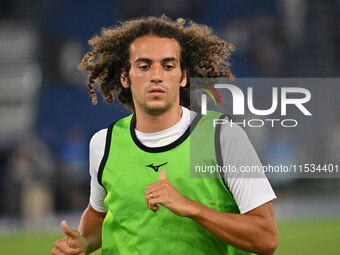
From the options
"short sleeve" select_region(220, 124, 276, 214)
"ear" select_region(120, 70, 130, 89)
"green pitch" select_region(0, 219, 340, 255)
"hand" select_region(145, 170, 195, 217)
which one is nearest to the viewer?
"hand" select_region(145, 170, 195, 217)

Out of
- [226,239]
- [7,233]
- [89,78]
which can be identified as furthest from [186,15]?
[226,239]

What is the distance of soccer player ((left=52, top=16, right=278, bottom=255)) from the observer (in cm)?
322

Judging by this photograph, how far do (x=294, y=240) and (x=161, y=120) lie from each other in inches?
301

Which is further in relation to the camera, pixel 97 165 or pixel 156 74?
pixel 97 165

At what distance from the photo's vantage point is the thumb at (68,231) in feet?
12.1

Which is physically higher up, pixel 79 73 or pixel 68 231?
pixel 79 73

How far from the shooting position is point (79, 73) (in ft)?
62.3

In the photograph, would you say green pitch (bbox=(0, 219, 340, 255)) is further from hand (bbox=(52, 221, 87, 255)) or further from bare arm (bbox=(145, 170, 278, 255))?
bare arm (bbox=(145, 170, 278, 255))

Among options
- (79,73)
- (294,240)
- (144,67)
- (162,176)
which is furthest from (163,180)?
(79,73)

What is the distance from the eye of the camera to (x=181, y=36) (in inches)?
154

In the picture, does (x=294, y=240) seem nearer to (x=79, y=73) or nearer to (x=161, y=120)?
(x=161, y=120)

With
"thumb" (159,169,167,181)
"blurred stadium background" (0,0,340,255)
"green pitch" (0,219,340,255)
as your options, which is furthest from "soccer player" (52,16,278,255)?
"blurred stadium background" (0,0,340,255)

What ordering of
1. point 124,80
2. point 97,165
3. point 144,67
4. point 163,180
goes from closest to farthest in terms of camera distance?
point 163,180 < point 144,67 < point 97,165 < point 124,80

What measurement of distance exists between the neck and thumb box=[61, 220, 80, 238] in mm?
683
